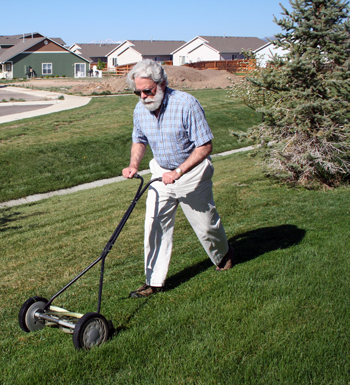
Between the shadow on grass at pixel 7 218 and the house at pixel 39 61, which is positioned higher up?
the house at pixel 39 61

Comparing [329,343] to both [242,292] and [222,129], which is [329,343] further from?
[222,129]

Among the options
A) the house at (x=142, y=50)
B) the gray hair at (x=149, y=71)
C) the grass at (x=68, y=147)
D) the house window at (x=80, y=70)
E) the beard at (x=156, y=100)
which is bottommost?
the grass at (x=68, y=147)

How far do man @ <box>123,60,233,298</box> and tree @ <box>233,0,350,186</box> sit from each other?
12.6 feet

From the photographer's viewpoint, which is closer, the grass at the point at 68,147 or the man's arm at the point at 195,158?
the man's arm at the point at 195,158

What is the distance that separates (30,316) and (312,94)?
5.79m

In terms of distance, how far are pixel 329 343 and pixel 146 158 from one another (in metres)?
11.1

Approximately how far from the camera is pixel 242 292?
3.79 metres

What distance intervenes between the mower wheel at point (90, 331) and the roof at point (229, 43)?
62.4 metres

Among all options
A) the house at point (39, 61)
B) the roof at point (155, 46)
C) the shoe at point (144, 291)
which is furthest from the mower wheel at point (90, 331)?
the roof at point (155, 46)

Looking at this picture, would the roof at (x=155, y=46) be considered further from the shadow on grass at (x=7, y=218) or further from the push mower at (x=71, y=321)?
the push mower at (x=71, y=321)

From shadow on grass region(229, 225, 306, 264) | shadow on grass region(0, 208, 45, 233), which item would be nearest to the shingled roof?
shadow on grass region(0, 208, 45, 233)

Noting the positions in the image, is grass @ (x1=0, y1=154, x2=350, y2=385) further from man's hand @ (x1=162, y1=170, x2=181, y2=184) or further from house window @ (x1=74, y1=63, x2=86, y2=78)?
house window @ (x1=74, y1=63, x2=86, y2=78)

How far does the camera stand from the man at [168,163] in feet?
11.5

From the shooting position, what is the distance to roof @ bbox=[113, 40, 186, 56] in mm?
69812
